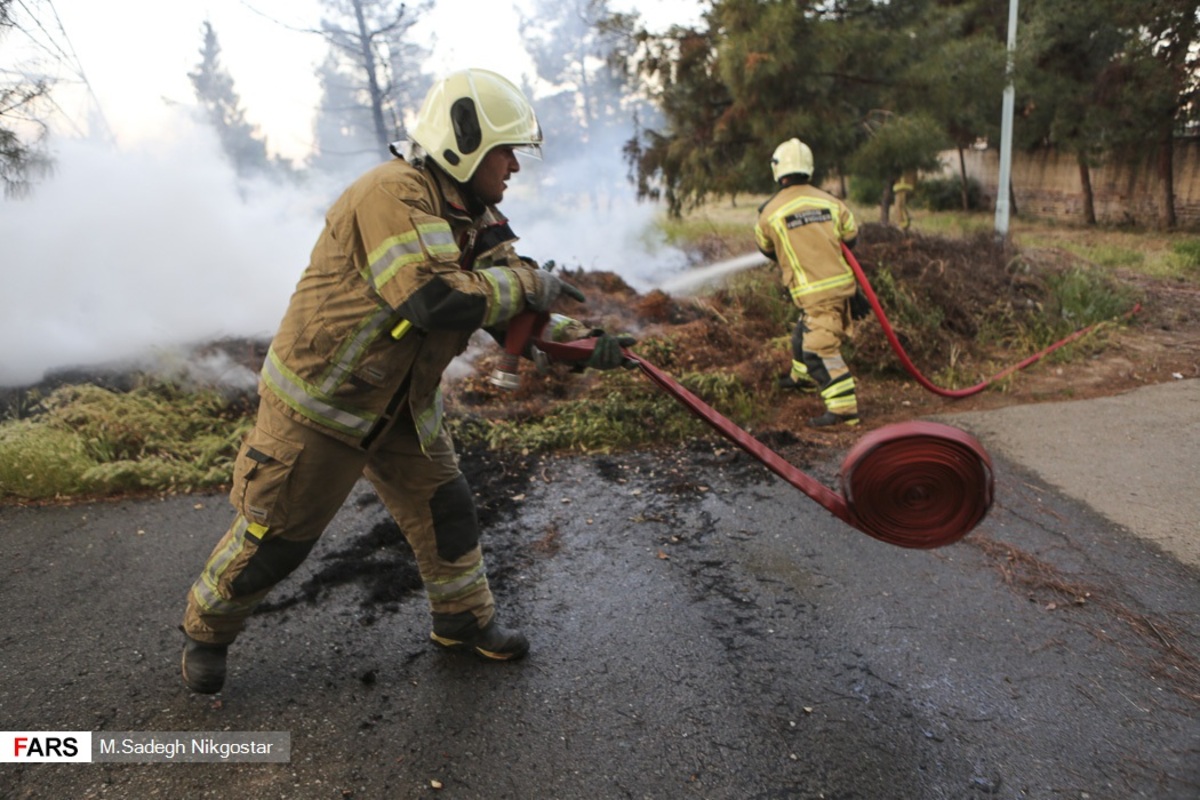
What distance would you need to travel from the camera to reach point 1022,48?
30.3ft

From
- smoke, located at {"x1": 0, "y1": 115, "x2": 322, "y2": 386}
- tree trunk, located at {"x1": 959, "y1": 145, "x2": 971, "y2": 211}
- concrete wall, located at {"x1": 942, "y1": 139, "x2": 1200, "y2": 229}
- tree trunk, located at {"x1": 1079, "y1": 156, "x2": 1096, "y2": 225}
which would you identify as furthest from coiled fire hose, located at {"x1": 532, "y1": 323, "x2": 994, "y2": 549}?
tree trunk, located at {"x1": 959, "y1": 145, "x2": 971, "y2": 211}

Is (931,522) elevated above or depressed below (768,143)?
below

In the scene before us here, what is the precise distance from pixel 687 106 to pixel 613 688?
322 inches

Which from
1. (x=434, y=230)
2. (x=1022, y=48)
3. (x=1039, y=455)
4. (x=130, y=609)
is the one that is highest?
(x=1022, y=48)

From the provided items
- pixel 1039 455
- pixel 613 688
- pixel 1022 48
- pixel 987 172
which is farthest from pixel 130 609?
pixel 987 172

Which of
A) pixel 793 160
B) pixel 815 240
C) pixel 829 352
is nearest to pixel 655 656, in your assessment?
pixel 829 352

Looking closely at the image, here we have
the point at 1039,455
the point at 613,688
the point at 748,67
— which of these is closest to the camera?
the point at 613,688

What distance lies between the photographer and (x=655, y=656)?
286cm

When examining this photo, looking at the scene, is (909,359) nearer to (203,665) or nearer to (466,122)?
(466,122)

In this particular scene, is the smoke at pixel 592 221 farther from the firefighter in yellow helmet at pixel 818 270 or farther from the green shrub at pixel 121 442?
the green shrub at pixel 121 442

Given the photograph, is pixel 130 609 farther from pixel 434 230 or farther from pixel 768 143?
pixel 768 143

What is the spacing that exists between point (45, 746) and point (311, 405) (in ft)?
4.52

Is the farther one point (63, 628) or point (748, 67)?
point (748, 67)

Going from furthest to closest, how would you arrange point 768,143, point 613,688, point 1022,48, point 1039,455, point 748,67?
point 1022,48 < point 768,143 < point 748,67 < point 1039,455 < point 613,688
